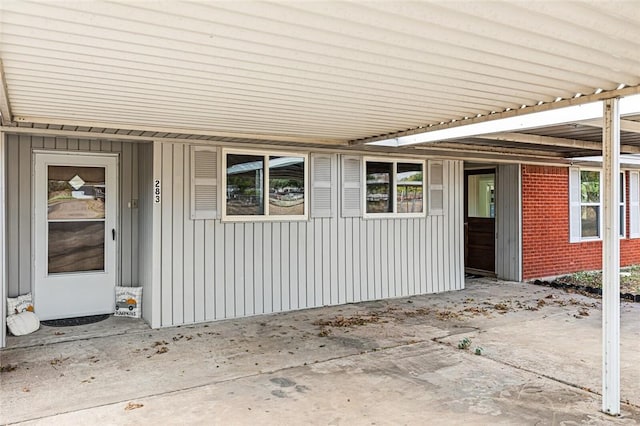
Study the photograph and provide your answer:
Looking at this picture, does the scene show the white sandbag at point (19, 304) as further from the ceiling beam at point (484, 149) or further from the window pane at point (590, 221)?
the window pane at point (590, 221)

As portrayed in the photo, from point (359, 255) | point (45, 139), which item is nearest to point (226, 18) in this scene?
point (45, 139)

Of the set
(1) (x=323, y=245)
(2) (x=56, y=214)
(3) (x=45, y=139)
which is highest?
(3) (x=45, y=139)

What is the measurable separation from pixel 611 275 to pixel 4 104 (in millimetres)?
4697

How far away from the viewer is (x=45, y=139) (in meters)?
5.88

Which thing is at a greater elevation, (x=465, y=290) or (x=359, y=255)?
(x=359, y=255)

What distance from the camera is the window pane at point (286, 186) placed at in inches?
260

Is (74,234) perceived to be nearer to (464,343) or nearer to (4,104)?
(4,104)

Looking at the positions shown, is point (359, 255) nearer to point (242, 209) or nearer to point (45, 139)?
point (242, 209)

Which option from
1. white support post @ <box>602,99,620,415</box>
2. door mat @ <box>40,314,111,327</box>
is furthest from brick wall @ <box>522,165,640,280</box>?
door mat @ <box>40,314,111,327</box>

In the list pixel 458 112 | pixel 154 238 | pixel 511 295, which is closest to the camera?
pixel 458 112

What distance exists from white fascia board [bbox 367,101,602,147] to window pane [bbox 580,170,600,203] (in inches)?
217

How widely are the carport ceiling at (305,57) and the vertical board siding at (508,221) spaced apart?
4.96 metres

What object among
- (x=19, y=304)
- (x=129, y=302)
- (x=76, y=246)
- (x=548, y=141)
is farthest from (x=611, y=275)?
(x=19, y=304)

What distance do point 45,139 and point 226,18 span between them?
4.53 m
